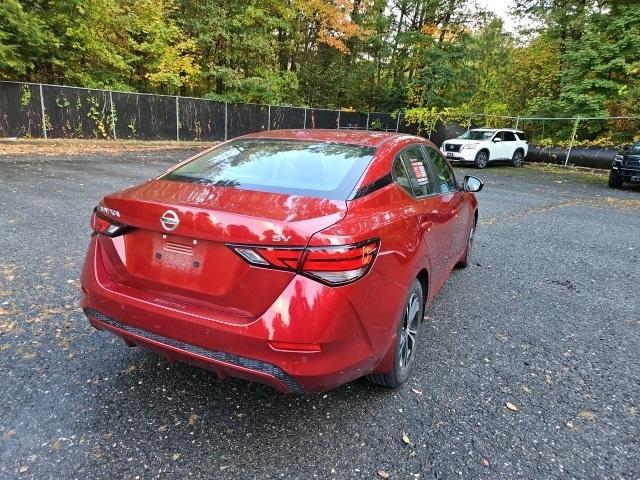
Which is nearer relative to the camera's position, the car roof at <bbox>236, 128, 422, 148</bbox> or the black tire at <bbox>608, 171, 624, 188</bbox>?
the car roof at <bbox>236, 128, 422, 148</bbox>

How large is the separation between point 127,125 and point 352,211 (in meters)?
18.8

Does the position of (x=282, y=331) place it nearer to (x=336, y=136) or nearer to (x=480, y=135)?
(x=336, y=136)

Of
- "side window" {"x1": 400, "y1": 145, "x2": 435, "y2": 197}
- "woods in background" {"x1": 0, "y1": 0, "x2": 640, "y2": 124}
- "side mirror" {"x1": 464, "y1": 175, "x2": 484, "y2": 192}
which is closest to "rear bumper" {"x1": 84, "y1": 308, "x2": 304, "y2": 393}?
"side window" {"x1": 400, "y1": 145, "x2": 435, "y2": 197}

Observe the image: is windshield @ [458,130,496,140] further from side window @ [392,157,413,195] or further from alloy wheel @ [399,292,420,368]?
alloy wheel @ [399,292,420,368]

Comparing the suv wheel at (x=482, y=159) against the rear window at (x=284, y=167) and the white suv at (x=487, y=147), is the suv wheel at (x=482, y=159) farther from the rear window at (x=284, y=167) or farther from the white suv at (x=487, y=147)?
the rear window at (x=284, y=167)

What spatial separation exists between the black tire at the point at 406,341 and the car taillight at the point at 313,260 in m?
0.65

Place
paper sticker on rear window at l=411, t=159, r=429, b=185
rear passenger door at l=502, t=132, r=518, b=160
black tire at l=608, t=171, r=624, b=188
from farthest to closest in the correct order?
rear passenger door at l=502, t=132, r=518, b=160 < black tire at l=608, t=171, r=624, b=188 < paper sticker on rear window at l=411, t=159, r=429, b=185

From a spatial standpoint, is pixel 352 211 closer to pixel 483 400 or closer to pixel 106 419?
pixel 483 400

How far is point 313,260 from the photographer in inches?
77.4

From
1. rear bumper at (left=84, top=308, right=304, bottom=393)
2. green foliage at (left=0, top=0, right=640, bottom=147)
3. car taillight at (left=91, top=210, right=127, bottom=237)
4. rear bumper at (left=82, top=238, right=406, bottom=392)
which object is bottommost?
rear bumper at (left=84, top=308, right=304, bottom=393)

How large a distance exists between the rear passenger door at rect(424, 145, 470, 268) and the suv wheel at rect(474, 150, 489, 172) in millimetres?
14252

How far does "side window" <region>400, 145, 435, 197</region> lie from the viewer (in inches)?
123

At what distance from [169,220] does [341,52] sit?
90.0 ft

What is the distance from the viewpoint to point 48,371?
8.94 ft
